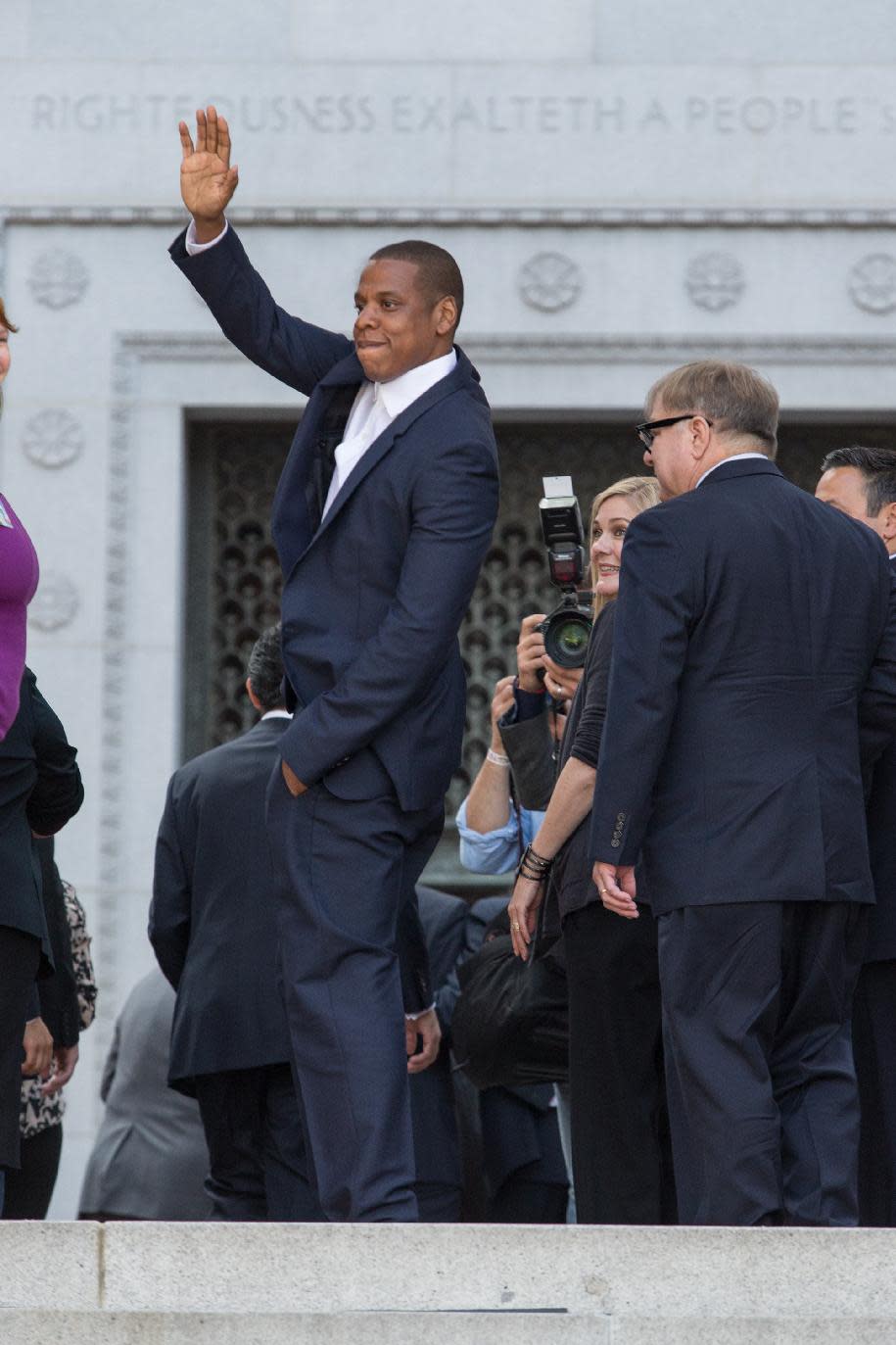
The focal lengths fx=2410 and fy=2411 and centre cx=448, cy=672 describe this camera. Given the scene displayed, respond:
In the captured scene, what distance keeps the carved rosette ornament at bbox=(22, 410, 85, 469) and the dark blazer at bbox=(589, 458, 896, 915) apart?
4.50 metres

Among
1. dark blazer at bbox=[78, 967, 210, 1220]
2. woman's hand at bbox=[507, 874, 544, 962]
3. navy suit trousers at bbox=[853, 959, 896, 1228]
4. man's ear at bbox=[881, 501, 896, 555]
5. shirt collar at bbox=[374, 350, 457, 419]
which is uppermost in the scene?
shirt collar at bbox=[374, 350, 457, 419]

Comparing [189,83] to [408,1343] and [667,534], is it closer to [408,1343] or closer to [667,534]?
[667,534]

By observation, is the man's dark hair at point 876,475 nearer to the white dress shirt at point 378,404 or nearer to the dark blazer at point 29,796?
the white dress shirt at point 378,404

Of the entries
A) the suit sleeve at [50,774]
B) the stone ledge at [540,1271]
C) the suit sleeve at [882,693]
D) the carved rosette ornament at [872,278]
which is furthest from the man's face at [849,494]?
the carved rosette ornament at [872,278]

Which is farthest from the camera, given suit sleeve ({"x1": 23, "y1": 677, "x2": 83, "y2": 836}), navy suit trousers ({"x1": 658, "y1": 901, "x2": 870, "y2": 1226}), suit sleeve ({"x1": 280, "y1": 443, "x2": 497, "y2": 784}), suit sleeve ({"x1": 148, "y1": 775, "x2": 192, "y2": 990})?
suit sleeve ({"x1": 148, "y1": 775, "x2": 192, "y2": 990})

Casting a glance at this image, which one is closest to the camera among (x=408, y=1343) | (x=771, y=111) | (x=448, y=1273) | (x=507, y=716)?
(x=408, y=1343)

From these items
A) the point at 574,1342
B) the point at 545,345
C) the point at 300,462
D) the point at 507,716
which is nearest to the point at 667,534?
the point at 300,462

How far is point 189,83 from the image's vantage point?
880 centimetres

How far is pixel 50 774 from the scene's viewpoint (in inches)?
195

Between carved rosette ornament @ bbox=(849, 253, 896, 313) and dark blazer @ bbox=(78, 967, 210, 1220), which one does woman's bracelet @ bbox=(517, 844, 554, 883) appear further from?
carved rosette ornament @ bbox=(849, 253, 896, 313)

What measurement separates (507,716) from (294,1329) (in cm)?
248

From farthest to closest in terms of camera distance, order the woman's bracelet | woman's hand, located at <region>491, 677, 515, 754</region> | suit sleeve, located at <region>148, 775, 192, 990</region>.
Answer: suit sleeve, located at <region>148, 775, 192, 990</region> < woman's hand, located at <region>491, 677, 515, 754</region> < the woman's bracelet

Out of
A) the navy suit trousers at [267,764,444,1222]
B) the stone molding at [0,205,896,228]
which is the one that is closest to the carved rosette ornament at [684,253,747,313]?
the stone molding at [0,205,896,228]

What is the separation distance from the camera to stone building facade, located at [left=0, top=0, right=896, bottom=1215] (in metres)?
8.73
